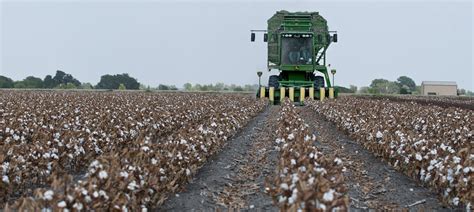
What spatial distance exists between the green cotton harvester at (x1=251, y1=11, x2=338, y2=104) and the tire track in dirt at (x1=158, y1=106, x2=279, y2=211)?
13093mm

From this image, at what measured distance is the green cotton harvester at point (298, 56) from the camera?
24.7 m

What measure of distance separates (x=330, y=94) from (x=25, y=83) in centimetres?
6047

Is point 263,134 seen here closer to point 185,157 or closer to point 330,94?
point 185,157

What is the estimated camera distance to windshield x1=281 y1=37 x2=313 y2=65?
25172 millimetres

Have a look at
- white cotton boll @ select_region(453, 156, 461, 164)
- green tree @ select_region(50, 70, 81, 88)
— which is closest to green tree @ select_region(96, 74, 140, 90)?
green tree @ select_region(50, 70, 81, 88)

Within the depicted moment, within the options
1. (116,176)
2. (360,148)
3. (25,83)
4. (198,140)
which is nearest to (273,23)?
(360,148)

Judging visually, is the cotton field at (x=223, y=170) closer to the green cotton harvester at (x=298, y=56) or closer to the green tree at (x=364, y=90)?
the green cotton harvester at (x=298, y=56)

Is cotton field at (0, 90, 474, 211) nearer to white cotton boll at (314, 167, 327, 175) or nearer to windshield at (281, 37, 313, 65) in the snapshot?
white cotton boll at (314, 167, 327, 175)

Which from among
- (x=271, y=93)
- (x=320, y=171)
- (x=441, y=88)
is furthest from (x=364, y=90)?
(x=320, y=171)

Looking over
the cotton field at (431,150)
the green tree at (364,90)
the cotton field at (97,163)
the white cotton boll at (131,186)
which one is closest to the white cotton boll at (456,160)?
the cotton field at (431,150)

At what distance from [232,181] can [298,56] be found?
18.1 meters

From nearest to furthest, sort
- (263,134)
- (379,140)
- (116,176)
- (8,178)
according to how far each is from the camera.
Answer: (116,176), (8,178), (379,140), (263,134)

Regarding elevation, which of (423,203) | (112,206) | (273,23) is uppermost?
(273,23)

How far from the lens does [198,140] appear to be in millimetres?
8297
